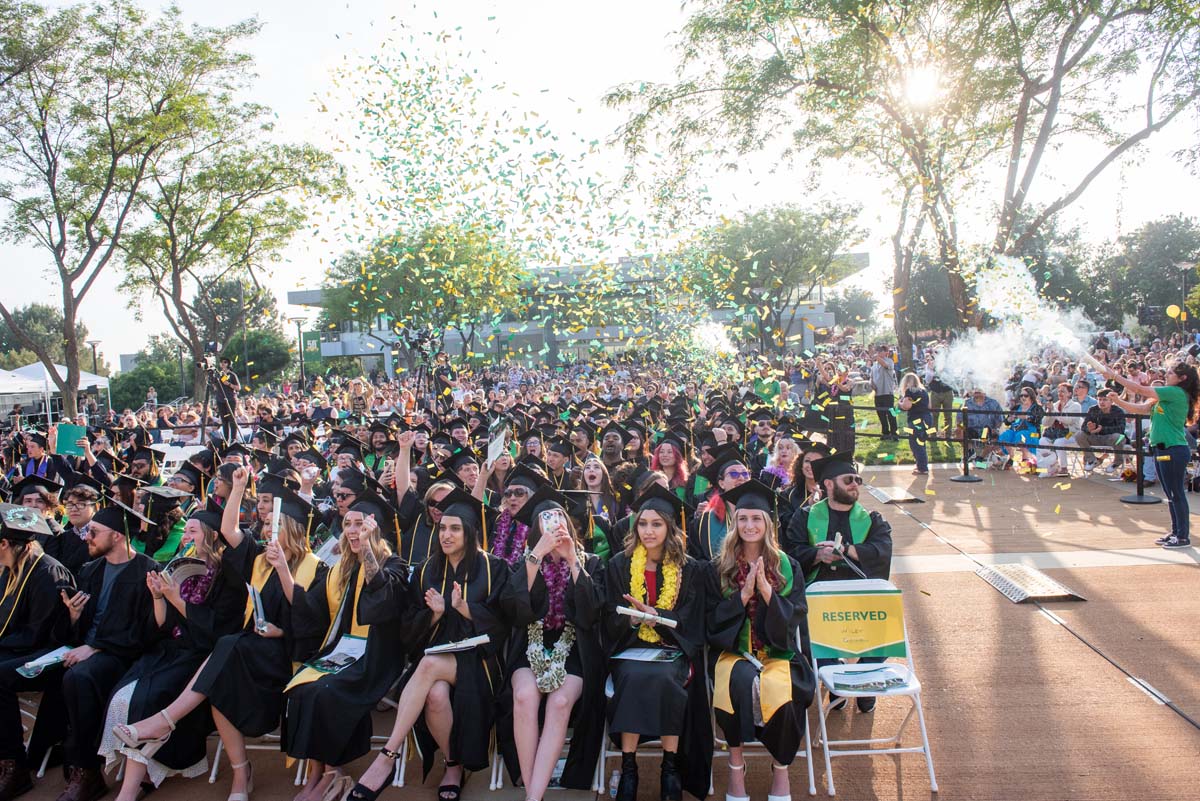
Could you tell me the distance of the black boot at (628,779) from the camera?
4602 mm

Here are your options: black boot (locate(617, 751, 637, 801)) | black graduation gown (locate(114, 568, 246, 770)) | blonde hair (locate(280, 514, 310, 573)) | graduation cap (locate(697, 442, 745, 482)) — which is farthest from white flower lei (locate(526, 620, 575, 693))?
graduation cap (locate(697, 442, 745, 482))

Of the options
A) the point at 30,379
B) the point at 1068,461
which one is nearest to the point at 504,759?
the point at 1068,461

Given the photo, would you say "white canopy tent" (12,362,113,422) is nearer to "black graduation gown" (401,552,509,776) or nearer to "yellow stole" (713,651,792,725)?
"black graduation gown" (401,552,509,776)

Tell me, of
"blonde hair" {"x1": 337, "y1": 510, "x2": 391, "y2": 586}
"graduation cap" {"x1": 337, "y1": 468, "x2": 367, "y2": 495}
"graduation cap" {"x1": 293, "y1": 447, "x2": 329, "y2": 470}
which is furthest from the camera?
"graduation cap" {"x1": 293, "y1": 447, "x2": 329, "y2": 470}

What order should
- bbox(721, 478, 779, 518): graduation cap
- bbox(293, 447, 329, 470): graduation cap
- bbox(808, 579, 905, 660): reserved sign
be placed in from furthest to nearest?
bbox(293, 447, 329, 470): graduation cap, bbox(721, 478, 779, 518): graduation cap, bbox(808, 579, 905, 660): reserved sign

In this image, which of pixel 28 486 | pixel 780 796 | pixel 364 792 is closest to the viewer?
pixel 780 796

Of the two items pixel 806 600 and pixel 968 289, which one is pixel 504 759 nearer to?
pixel 806 600

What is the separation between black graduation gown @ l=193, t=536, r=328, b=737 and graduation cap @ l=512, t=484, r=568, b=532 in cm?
128

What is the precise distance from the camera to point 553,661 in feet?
16.2

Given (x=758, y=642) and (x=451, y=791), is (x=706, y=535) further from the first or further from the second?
(x=451, y=791)

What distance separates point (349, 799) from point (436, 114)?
9314mm

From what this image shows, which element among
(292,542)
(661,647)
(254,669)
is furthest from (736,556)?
(254,669)

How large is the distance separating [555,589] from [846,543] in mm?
1933

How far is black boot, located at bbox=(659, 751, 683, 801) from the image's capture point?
4641 millimetres
